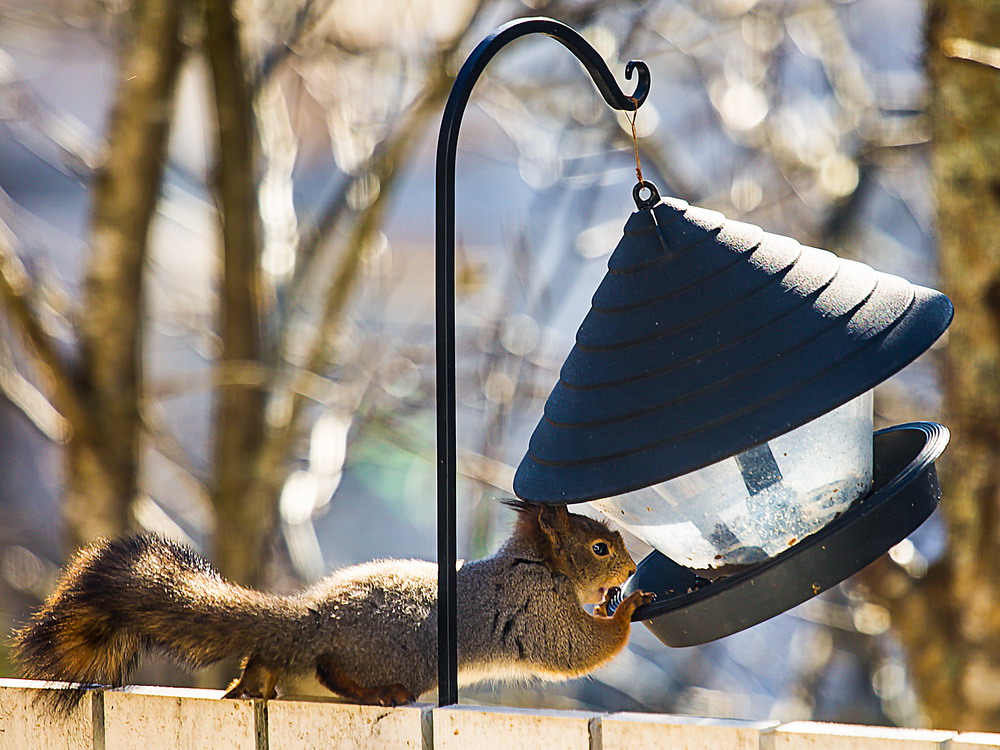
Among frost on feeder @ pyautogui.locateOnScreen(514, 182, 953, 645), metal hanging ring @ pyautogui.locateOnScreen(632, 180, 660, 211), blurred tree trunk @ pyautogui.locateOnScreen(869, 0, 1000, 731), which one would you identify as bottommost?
frost on feeder @ pyautogui.locateOnScreen(514, 182, 953, 645)

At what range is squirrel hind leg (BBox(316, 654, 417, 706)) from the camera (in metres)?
1.27

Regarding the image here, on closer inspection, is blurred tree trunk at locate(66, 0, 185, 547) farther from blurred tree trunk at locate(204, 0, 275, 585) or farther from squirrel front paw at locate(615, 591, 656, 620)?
squirrel front paw at locate(615, 591, 656, 620)

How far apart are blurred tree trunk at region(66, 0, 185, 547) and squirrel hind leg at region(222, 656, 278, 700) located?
2038 millimetres

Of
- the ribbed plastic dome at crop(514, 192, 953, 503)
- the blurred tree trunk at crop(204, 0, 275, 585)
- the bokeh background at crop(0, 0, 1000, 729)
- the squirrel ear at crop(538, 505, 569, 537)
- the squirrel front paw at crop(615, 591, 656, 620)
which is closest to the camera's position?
the ribbed plastic dome at crop(514, 192, 953, 503)

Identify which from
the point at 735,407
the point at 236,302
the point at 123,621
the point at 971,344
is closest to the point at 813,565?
the point at 735,407

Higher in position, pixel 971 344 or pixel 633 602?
pixel 971 344

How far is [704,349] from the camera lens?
1013 millimetres

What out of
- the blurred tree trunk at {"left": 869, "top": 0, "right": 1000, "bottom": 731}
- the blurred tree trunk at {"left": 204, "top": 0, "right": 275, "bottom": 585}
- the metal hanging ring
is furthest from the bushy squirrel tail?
the blurred tree trunk at {"left": 204, "top": 0, "right": 275, "bottom": 585}

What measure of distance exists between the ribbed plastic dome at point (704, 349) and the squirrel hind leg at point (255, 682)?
1.47ft

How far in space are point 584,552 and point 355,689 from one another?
0.37m

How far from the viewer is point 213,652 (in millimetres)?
1337

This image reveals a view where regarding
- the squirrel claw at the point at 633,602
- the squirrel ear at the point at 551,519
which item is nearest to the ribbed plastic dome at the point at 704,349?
the squirrel claw at the point at 633,602

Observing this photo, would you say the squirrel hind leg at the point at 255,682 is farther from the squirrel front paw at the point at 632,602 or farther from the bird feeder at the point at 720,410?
the squirrel front paw at the point at 632,602

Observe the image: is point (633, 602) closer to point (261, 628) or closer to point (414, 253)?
point (261, 628)
